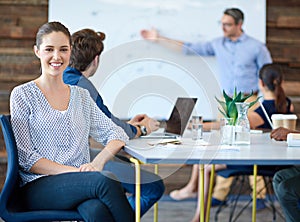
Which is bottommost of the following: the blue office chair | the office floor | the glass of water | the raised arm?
the office floor

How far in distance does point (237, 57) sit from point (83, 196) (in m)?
2.87

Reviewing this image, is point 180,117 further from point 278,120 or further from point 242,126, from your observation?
point 278,120

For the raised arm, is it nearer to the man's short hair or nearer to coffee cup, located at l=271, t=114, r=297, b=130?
the man's short hair

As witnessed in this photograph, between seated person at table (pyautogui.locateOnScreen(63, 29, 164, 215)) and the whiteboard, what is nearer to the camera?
seated person at table (pyautogui.locateOnScreen(63, 29, 164, 215))

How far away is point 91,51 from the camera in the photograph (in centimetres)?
316

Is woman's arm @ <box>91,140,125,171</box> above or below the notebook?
below

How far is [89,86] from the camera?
10.1 feet

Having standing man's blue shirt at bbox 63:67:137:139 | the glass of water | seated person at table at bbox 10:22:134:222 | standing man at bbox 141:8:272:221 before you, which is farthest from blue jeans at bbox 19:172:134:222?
standing man at bbox 141:8:272:221

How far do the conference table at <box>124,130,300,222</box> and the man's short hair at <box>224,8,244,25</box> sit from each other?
2.00 meters

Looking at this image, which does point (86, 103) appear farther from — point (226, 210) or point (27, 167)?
point (226, 210)

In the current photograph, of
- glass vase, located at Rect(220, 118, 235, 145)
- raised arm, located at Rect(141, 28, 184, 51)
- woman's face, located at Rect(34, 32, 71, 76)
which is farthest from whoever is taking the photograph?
raised arm, located at Rect(141, 28, 184, 51)

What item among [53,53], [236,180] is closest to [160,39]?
[236,180]

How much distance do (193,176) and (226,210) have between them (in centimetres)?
39

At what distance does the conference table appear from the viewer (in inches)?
95.2
